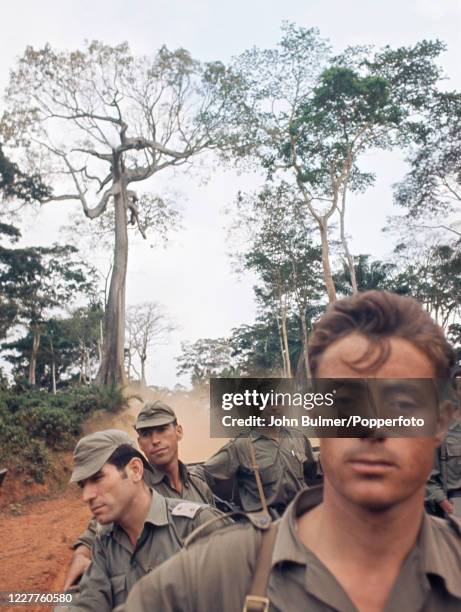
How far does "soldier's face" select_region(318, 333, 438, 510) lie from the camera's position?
1015 millimetres

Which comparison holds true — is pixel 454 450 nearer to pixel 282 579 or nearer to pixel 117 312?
pixel 282 579

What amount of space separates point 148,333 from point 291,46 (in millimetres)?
20256

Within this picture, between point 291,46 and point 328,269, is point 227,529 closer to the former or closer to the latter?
point 328,269

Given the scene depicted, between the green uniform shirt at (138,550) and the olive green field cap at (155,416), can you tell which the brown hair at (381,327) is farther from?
the olive green field cap at (155,416)

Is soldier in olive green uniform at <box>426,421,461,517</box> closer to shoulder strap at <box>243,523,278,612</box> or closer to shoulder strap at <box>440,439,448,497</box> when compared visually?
shoulder strap at <box>440,439,448,497</box>

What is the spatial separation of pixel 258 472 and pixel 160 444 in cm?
95

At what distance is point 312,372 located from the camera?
119 centimetres

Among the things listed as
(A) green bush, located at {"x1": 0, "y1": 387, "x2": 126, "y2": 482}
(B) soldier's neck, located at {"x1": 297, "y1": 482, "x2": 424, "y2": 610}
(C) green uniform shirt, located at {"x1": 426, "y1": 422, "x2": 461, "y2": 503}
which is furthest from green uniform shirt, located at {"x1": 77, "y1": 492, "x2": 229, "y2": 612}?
(A) green bush, located at {"x1": 0, "y1": 387, "x2": 126, "y2": 482}

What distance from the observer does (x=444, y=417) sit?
1144 millimetres

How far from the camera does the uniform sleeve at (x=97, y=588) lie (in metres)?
2.38

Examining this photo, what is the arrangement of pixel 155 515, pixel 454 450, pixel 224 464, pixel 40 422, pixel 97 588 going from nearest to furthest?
pixel 97 588
pixel 155 515
pixel 224 464
pixel 454 450
pixel 40 422

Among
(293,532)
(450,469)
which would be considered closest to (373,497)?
(293,532)

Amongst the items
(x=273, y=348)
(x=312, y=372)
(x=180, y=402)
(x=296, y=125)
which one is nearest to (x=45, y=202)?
(x=296, y=125)

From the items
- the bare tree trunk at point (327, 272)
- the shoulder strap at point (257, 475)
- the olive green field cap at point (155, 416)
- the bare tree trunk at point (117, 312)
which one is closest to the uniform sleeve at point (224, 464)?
the shoulder strap at point (257, 475)
